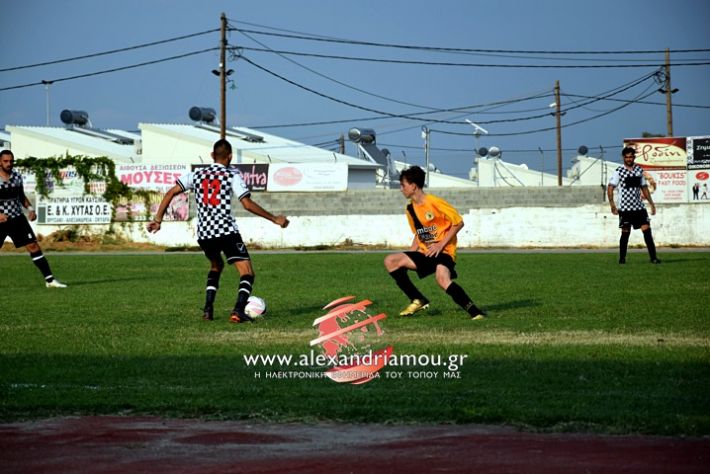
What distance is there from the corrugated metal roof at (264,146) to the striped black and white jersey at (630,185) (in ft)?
113

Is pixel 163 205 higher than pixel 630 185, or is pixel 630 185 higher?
pixel 630 185

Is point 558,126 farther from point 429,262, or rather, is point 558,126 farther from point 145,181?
point 429,262

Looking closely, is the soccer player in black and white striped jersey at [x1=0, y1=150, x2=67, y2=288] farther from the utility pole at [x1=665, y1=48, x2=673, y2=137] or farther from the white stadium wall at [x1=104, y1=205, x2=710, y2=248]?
the utility pole at [x1=665, y1=48, x2=673, y2=137]

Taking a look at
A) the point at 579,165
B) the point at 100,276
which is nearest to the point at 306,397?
the point at 100,276

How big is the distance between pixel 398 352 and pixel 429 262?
2.65m

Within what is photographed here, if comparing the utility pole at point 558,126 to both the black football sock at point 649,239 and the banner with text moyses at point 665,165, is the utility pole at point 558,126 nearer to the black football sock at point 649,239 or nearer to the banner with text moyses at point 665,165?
the banner with text moyses at point 665,165

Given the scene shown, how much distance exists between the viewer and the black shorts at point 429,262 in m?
11.1

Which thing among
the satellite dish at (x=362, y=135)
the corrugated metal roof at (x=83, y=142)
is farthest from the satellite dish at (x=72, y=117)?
the satellite dish at (x=362, y=135)

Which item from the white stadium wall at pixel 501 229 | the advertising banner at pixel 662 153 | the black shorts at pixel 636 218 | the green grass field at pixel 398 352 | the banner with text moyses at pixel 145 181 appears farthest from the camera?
the banner with text moyses at pixel 145 181

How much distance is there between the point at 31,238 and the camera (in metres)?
17.0

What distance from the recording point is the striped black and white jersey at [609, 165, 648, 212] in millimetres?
20578

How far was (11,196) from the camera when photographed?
1673cm

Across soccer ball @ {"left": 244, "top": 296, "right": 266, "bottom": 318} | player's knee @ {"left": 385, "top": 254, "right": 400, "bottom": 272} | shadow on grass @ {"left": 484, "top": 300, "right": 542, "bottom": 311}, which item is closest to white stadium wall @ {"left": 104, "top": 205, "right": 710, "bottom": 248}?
shadow on grass @ {"left": 484, "top": 300, "right": 542, "bottom": 311}

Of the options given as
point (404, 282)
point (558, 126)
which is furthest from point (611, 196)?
point (558, 126)
